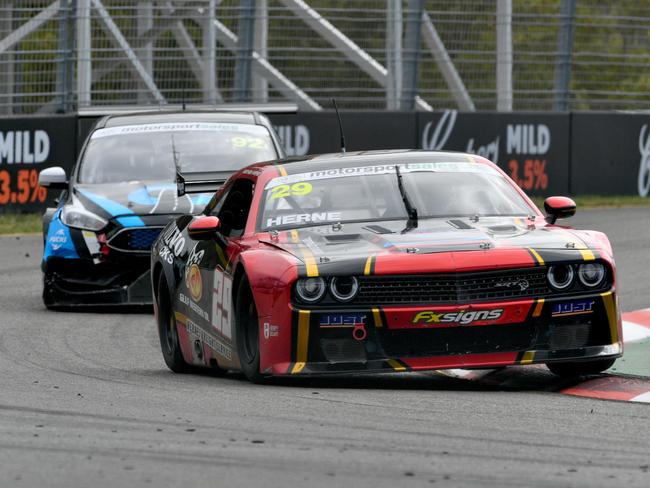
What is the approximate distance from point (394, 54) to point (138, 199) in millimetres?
11029

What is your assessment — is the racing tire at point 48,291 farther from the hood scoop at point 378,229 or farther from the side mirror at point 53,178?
the hood scoop at point 378,229

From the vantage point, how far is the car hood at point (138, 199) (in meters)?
12.9

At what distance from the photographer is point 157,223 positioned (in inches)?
506

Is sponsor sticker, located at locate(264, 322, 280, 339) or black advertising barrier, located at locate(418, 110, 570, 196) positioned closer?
sponsor sticker, located at locate(264, 322, 280, 339)

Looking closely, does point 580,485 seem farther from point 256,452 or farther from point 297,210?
point 297,210

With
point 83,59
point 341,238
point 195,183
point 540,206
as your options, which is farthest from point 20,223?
point 341,238

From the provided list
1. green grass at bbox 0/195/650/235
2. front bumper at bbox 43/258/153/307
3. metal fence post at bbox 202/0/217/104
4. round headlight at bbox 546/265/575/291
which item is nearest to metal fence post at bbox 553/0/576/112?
green grass at bbox 0/195/650/235

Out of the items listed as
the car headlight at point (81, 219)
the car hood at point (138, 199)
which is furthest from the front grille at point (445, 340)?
the car headlight at point (81, 219)

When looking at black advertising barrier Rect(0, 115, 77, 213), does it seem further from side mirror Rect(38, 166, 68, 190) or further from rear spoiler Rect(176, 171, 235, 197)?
rear spoiler Rect(176, 171, 235, 197)

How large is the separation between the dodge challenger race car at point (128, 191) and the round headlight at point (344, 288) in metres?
3.84

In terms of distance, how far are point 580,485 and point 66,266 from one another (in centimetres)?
806

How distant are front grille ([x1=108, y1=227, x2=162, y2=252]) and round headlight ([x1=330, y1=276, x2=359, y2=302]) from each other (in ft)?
16.7

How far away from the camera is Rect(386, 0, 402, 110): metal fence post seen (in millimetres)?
23594

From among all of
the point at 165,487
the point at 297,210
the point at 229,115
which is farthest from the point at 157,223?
the point at 165,487
